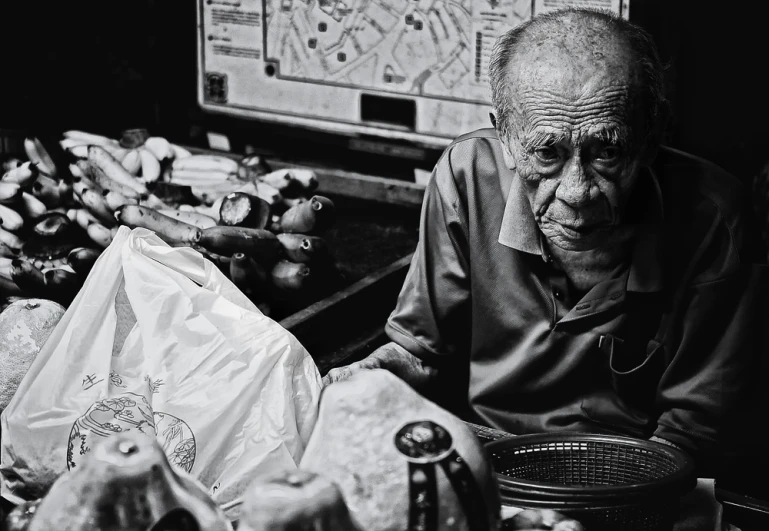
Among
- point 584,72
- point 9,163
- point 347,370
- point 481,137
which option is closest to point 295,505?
point 347,370

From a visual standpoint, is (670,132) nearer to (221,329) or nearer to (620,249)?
(620,249)

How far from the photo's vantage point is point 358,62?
12.5ft

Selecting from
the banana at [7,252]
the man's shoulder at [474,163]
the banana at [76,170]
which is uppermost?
the man's shoulder at [474,163]

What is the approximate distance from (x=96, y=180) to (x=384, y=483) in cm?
310

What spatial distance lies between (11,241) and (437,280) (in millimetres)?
1817

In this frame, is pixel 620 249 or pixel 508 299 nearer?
pixel 620 249

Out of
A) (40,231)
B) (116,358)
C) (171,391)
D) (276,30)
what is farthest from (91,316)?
(276,30)

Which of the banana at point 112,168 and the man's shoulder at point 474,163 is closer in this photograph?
the man's shoulder at point 474,163

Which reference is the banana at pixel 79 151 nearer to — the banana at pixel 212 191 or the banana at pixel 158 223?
the banana at pixel 212 191

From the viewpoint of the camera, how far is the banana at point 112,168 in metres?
3.71

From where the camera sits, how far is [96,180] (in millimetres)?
3711

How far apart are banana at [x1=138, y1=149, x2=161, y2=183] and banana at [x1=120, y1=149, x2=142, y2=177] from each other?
2 cm

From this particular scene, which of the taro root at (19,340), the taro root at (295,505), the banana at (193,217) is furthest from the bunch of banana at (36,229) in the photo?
the taro root at (295,505)

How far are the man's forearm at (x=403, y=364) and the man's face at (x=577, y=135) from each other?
0.48 m
